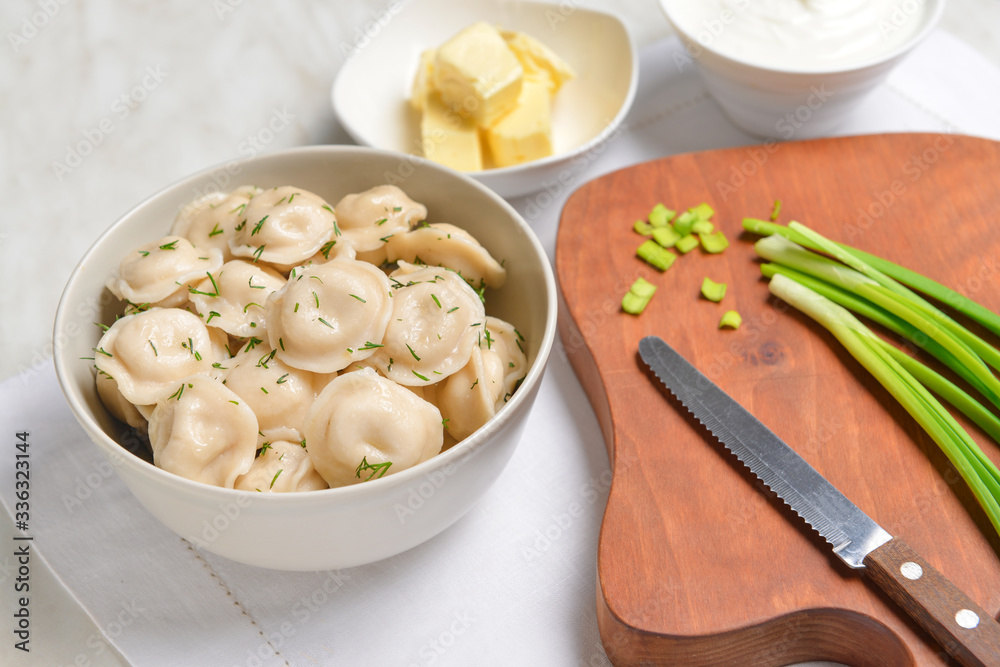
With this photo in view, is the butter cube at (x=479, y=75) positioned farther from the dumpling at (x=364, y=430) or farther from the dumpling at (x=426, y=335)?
the dumpling at (x=364, y=430)

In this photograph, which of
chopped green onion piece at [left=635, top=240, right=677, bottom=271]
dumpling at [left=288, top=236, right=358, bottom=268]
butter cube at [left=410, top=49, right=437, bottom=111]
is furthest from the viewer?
butter cube at [left=410, top=49, right=437, bottom=111]

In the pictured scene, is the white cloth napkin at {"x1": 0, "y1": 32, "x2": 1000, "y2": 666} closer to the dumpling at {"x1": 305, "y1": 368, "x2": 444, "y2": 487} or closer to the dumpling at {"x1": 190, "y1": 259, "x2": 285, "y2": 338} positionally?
the dumpling at {"x1": 305, "y1": 368, "x2": 444, "y2": 487}

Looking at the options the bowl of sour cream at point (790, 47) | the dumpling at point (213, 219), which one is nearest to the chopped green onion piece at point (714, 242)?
the bowl of sour cream at point (790, 47)

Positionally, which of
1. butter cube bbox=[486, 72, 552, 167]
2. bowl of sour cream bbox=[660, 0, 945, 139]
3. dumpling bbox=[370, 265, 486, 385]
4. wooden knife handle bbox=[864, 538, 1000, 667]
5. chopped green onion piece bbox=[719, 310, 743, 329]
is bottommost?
wooden knife handle bbox=[864, 538, 1000, 667]

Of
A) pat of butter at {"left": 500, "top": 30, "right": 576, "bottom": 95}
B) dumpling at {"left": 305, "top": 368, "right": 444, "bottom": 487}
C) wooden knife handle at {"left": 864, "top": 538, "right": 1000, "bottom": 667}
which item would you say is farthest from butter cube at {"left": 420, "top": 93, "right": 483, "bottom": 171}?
wooden knife handle at {"left": 864, "top": 538, "right": 1000, "bottom": 667}

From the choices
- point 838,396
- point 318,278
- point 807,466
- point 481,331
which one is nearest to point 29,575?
point 318,278
